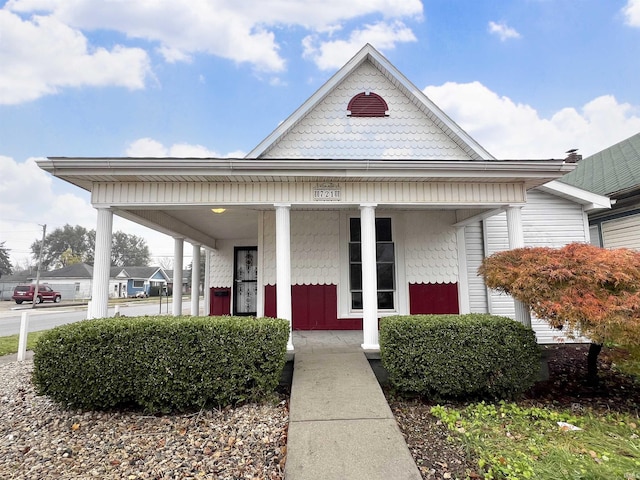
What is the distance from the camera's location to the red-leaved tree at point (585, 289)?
3611 millimetres

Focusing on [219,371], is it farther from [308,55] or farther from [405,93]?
[308,55]

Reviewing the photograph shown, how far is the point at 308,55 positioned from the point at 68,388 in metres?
14.2

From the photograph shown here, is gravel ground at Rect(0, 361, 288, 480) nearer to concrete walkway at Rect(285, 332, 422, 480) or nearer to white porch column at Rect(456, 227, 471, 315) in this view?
concrete walkway at Rect(285, 332, 422, 480)

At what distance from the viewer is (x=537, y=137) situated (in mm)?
20938

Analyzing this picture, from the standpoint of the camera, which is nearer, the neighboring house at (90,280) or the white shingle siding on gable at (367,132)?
the white shingle siding on gable at (367,132)

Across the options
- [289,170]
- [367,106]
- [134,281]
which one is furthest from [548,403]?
[134,281]

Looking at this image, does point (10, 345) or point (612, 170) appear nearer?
point (10, 345)

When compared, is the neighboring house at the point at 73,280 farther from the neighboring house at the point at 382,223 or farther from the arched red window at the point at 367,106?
the arched red window at the point at 367,106

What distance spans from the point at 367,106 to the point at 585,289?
516cm

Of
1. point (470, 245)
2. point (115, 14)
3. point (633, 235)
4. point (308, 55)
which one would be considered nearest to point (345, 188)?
point (470, 245)

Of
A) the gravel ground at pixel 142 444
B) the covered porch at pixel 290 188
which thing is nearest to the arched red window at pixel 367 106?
the covered porch at pixel 290 188

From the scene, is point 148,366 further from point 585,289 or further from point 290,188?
point 585,289

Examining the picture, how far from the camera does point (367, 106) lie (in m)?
7.07

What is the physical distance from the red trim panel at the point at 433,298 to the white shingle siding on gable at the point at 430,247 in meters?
0.11
